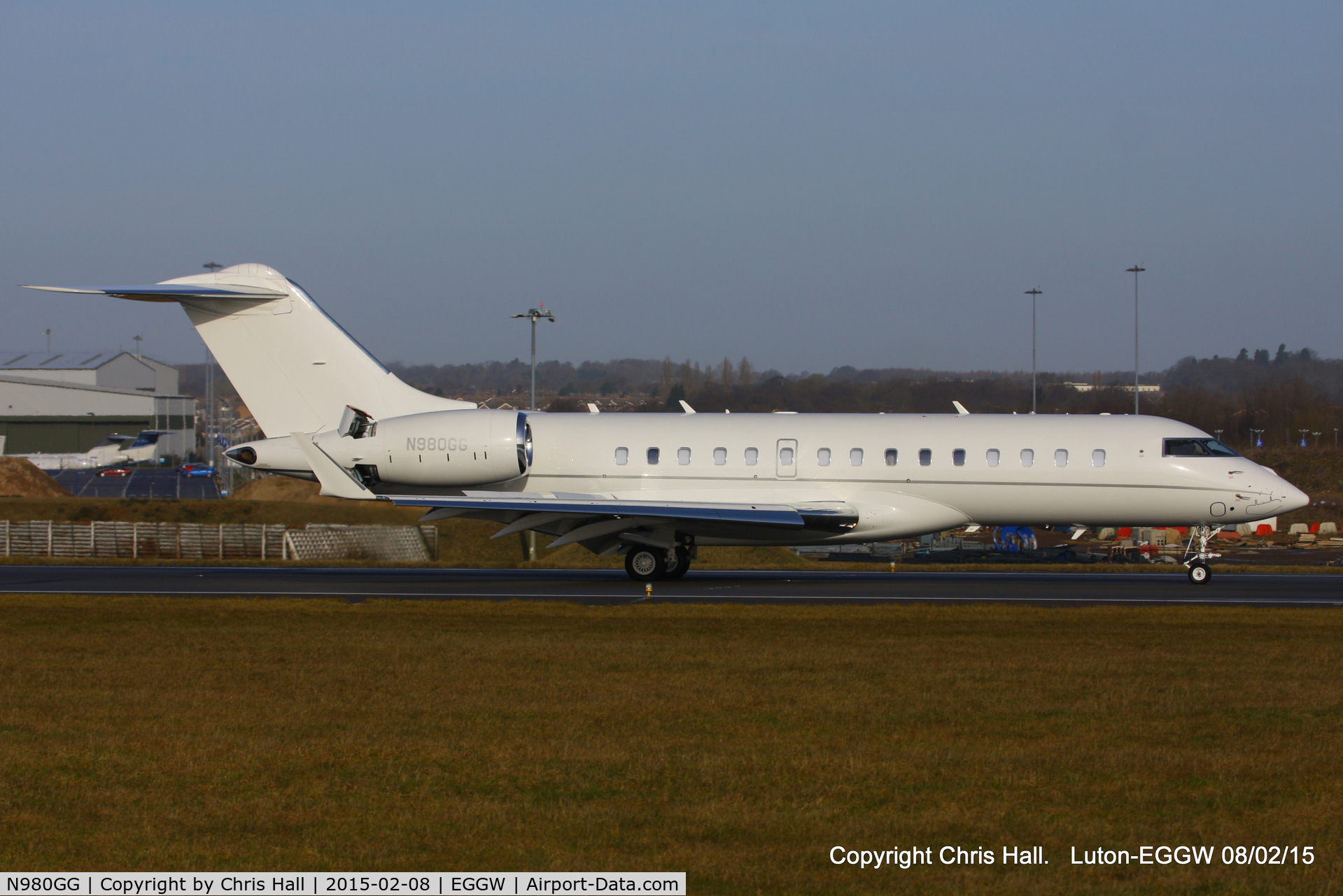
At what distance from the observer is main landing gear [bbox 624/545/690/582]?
23625mm

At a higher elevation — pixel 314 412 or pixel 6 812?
pixel 314 412

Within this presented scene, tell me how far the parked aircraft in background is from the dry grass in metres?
87.2

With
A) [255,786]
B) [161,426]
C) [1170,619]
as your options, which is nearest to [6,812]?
[255,786]

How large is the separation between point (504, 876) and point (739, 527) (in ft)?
56.2

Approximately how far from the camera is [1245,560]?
139ft

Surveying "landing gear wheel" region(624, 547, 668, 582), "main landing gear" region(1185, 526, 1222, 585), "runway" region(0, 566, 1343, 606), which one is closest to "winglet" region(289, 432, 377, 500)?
"runway" region(0, 566, 1343, 606)

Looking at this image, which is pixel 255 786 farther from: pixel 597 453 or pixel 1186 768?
pixel 597 453

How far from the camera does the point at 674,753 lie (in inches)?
323

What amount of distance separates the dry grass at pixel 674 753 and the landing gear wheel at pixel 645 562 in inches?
347

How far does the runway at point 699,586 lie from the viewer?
20719mm

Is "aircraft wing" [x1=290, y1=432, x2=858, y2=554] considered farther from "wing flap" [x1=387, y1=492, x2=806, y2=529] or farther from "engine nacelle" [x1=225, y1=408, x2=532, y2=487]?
"engine nacelle" [x1=225, y1=408, x2=532, y2=487]

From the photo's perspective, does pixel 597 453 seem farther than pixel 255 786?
Yes

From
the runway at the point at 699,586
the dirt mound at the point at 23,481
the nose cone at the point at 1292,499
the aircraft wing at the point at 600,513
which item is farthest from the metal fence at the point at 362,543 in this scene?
the dirt mound at the point at 23,481

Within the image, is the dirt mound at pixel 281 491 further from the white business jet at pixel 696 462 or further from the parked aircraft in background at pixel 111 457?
the parked aircraft in background at pixel 111 457
